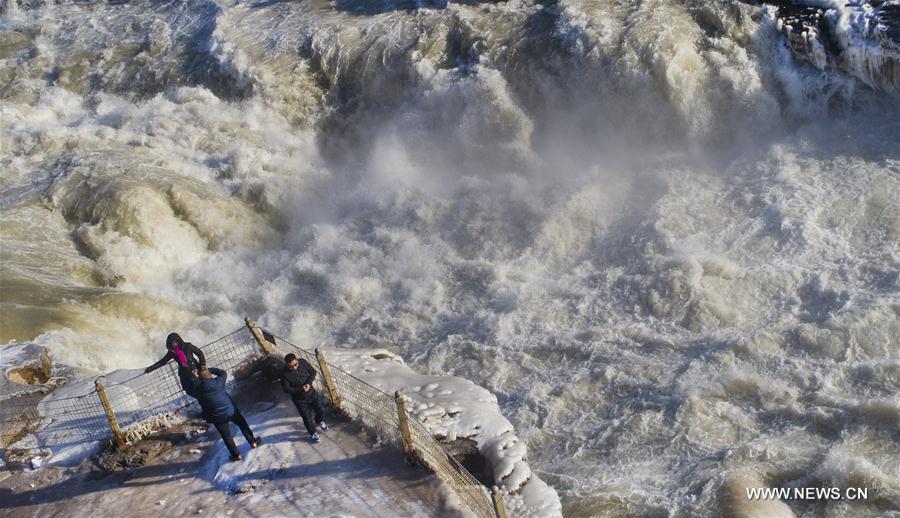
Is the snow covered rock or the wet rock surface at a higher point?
the wet rock surface

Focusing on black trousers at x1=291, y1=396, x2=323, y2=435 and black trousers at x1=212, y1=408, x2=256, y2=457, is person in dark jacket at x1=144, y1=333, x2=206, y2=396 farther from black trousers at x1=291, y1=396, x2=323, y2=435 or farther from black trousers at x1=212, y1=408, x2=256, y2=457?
black trousers at x1=291, y1=396, x2=323, y2=435

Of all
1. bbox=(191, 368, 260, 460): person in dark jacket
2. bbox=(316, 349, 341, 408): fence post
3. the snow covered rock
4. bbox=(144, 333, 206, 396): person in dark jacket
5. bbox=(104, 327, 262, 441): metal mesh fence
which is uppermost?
bbox=(144, 333, 206, 396): person in dark jacket

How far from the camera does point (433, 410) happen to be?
26.7 ft

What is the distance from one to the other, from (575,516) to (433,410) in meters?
1.83

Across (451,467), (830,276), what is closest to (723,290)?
(830,276)

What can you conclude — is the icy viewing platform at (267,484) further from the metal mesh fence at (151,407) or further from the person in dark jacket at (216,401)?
the person in dark jacket at (216,401)

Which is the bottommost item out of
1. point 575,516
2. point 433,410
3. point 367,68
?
point 575,516

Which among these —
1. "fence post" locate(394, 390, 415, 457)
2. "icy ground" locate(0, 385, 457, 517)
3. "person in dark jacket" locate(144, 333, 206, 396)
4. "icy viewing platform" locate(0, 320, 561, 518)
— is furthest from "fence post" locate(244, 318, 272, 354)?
"fence post" locate(394, 390, 415, 457)

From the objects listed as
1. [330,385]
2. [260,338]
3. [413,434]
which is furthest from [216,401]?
[413,434]

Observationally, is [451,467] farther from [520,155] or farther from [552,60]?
[552,60]

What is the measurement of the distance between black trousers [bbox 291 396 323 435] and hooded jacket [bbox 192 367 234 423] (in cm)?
64

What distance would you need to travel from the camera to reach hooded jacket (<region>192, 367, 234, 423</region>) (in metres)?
7.01

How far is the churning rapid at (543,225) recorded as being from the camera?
8.99 m

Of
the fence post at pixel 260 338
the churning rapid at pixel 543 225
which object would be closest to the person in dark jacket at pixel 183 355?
the fence post at pixel 260 338
